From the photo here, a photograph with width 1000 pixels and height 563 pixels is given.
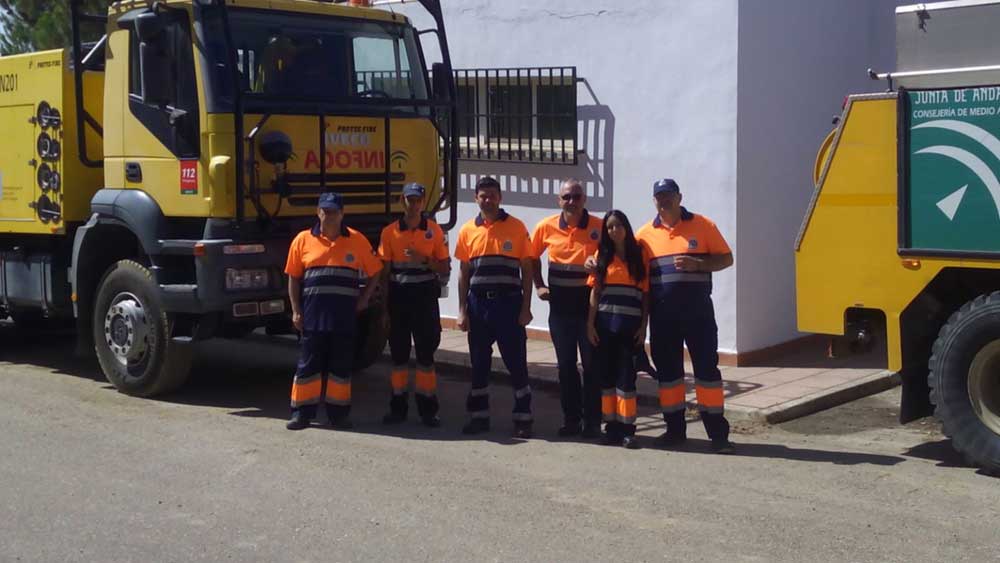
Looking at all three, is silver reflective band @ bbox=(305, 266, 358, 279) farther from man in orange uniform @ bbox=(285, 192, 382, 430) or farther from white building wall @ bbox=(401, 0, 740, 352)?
white building wall @ bbox=(401, 0, 740, 352)

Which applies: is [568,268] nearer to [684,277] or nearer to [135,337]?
[684,277]

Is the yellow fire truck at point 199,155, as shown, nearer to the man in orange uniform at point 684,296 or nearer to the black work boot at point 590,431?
the black work boot at point 590,431

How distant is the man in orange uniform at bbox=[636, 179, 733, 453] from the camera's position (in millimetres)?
7676

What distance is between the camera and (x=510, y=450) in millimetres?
7887

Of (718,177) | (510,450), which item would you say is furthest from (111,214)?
(718,177)

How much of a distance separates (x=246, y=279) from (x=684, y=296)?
10.4ft

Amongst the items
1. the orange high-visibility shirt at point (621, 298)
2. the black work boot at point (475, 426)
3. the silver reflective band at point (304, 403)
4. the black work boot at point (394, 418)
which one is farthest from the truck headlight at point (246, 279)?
the orange high-visibility shirt at point (621, 298)

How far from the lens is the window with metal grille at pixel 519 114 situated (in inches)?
460

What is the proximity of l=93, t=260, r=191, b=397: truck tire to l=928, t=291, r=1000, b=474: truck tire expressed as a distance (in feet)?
17.6

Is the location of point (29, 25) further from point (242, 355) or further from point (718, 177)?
point (718, 177)

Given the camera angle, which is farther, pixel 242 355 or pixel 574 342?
pixel 242 355

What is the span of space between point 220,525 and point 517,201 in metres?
6.45

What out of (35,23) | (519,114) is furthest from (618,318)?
(35,23)

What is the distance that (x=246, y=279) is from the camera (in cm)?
883
